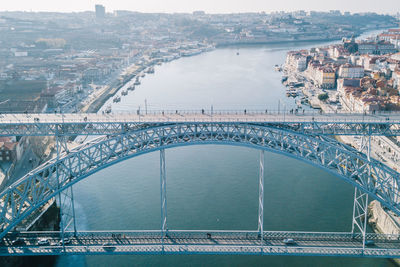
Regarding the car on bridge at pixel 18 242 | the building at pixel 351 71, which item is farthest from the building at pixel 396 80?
the car on bridge at pixel 18 242

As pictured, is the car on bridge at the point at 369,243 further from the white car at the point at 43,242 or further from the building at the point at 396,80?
the building at the point at 396,80

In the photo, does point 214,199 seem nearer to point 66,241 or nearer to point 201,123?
point 201,123

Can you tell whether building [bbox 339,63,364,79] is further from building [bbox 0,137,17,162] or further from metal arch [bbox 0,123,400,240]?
building [bbox 0,137,17,162]

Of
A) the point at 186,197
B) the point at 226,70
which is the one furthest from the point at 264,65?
the point at 186,197

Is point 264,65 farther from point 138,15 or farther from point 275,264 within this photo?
point 138,15

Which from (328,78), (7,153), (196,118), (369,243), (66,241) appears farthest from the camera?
(328,78)

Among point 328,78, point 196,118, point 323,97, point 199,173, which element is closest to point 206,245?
point 196,118

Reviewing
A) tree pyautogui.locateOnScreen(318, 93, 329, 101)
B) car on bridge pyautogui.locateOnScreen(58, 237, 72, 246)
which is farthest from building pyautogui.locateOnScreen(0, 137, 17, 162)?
tree pyautogui.locateOnScreen(318, 93, 329, 101)

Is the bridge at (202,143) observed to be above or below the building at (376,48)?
below
